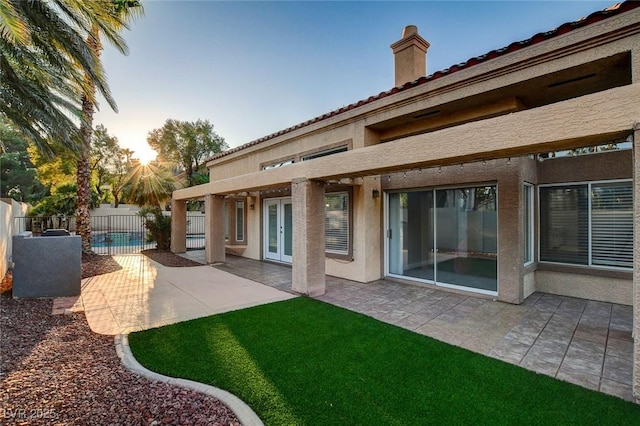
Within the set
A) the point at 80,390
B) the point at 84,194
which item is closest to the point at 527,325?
the point at 80,390

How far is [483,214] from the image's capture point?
9516 mm

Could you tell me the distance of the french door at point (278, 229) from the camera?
49.5 feet

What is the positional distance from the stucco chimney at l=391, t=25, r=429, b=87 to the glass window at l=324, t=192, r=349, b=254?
568 centimetres

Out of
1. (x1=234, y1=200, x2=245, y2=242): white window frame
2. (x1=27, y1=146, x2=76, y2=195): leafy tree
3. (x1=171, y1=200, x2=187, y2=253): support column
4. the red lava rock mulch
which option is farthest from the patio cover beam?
(x1=27, y1=146, x2=76, y2=195): leafy tree

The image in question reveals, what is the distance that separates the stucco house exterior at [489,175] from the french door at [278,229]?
2.81m

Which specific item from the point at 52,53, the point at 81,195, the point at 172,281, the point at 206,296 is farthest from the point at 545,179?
the point at 81,195

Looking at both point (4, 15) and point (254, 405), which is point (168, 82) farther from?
point (254, 405)

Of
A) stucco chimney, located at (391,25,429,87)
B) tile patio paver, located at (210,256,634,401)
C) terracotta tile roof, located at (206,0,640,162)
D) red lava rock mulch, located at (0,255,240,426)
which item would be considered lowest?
tile patio paver, located at (210,256,634,401)

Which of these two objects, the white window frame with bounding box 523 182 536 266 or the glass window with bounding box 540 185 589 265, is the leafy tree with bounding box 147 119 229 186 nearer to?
the white window frame with bounding box 523 182 536 266

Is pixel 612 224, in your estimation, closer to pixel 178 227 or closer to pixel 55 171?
pixel 178 227

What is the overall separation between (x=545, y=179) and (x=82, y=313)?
14.4 meters

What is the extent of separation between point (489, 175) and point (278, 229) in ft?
33.3

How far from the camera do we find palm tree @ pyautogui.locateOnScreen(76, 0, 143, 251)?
1139 centimetres

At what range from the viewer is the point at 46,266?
9047mm
